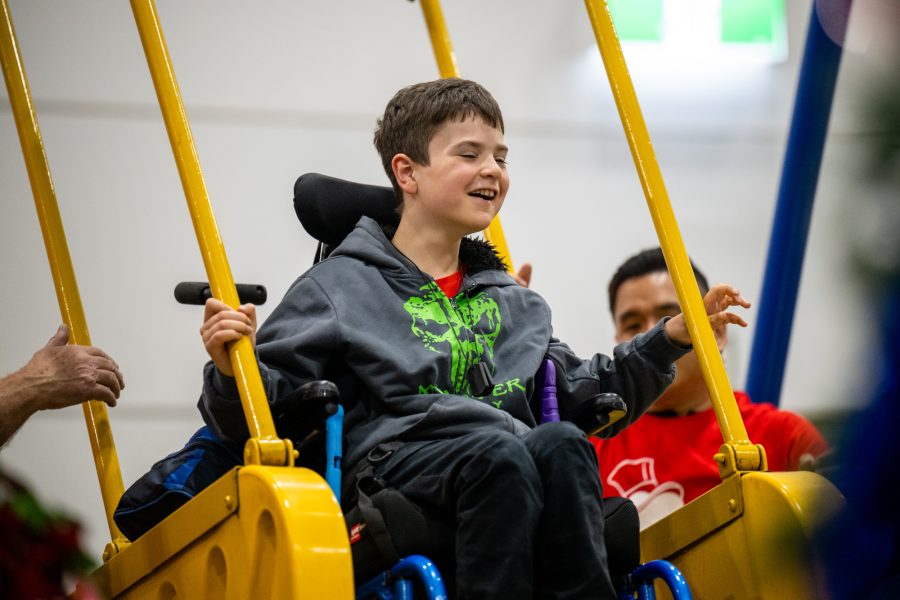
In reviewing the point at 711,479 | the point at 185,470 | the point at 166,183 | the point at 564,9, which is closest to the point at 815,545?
the point at 185,470

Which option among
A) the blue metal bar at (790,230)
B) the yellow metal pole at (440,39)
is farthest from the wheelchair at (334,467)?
the blue metal bar at (790,230)

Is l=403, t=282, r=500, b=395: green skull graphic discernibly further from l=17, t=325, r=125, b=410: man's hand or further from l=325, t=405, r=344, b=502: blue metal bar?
l=17, t=325, r=125, b=410: man's hand

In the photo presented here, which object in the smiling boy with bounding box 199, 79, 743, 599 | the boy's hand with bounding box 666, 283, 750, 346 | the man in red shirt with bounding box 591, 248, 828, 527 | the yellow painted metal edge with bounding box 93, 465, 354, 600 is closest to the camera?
the yellow painted metal edge with bounding box 93, 465, 354, 600

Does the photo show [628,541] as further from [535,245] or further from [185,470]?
[535,245]

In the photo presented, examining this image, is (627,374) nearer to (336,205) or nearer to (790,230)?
(336,205)

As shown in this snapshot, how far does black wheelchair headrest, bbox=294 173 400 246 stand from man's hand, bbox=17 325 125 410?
15.2 inches

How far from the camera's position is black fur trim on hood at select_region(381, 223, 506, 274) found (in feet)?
5.93

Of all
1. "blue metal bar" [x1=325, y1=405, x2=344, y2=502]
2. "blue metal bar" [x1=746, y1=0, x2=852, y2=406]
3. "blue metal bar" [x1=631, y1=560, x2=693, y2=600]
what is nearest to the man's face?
"blue metal bar" [x1=746, y1=0, x2=852, y2=406]

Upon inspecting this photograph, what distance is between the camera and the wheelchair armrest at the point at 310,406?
4.50 feet

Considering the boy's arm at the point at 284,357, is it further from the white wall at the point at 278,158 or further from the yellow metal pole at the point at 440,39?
the white wall at the point at 278,158

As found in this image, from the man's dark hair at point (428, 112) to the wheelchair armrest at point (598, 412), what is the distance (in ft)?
1.40

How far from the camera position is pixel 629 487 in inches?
88.9

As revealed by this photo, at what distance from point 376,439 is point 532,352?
0.29 meters

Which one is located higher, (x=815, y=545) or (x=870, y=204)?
(x=870, y=204)
